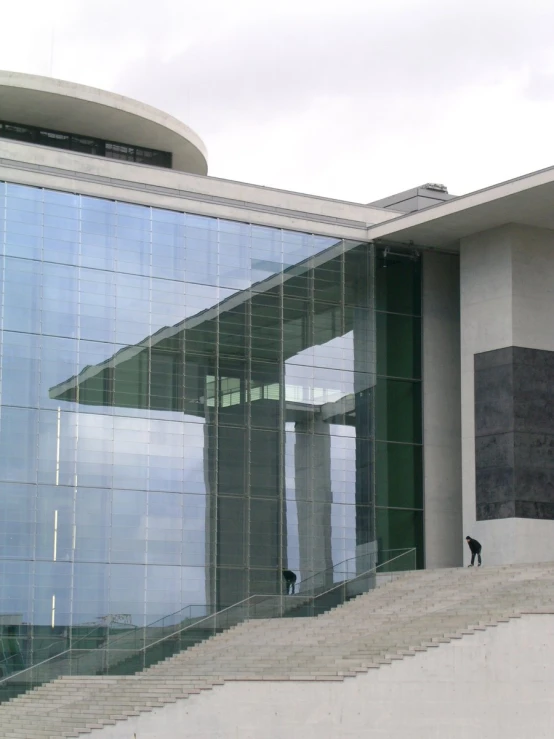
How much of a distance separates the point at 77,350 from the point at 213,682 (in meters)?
12.7

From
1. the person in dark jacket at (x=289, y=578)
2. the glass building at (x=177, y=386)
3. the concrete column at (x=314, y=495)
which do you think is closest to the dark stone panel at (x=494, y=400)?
the glass building at (x=177, y=386)

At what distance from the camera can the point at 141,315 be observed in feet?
131

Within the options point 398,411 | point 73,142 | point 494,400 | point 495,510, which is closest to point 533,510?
point 495,510

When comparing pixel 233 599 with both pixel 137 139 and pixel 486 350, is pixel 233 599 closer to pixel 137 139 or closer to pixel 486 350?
pixel 486 350

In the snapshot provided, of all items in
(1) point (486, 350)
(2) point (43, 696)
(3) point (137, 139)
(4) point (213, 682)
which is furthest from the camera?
(3) point (137, 139)

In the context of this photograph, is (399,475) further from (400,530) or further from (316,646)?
(316,646)

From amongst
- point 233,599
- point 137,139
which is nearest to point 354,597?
point 233,599

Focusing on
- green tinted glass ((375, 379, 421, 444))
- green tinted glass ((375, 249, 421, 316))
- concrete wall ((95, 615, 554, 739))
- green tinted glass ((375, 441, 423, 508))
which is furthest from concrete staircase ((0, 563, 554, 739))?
green tinted glass ((375, 249, 421, 316))

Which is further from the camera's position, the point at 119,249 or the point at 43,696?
the point at 119,249

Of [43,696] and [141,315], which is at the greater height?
[141,315]

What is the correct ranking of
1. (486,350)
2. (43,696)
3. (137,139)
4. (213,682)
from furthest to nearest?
(137,139) < (486,350) < (43,696) < (213,682)

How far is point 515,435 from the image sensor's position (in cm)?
4194

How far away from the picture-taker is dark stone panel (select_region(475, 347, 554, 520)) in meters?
41.8

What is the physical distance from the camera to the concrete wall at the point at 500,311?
1658 inches
